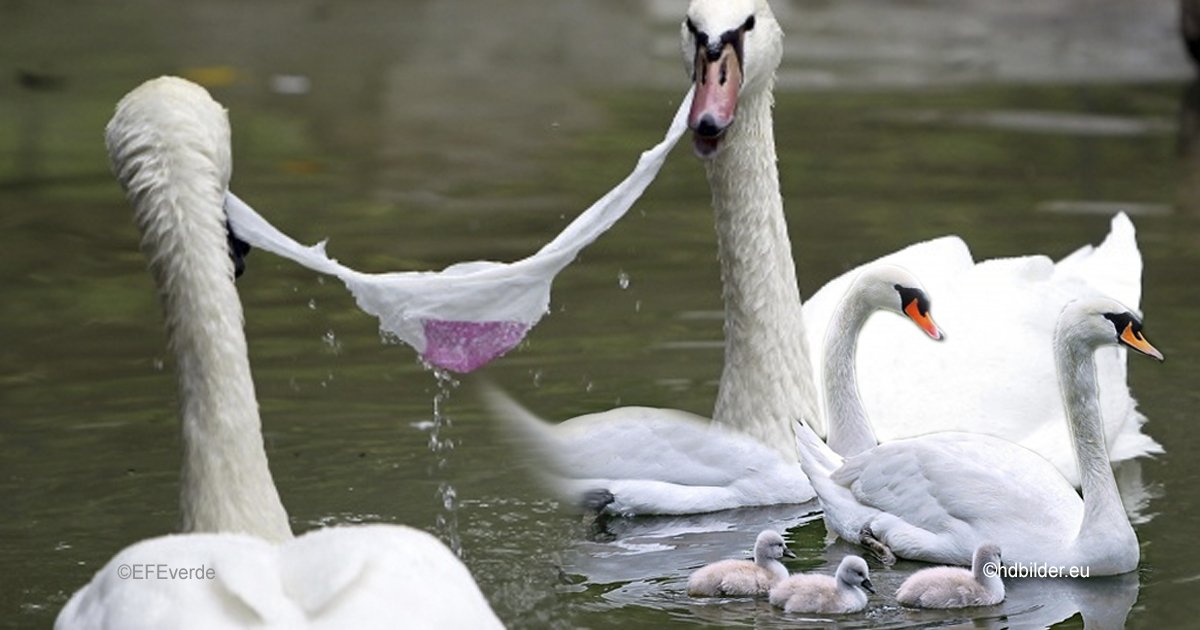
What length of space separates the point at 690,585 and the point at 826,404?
4.40 feet

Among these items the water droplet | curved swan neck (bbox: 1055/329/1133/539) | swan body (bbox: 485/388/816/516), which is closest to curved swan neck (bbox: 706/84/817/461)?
swan body (bbox: 485/388/816/516)

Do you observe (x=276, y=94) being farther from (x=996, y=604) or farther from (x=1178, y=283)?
(x=996, y=604)

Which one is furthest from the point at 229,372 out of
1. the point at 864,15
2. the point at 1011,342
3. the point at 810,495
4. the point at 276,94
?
the point at 864,15

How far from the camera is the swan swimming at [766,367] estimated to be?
7215 millimetres

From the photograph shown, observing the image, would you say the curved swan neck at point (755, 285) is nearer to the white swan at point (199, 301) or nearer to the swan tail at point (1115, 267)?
the swan tail at point (1115, 267)

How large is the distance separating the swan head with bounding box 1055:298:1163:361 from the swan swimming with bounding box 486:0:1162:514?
2.63ft

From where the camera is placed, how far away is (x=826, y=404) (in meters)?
7.54

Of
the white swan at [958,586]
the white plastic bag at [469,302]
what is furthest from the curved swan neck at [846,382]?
the white plastic bag at [469,302]

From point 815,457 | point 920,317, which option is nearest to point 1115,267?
point 920,317

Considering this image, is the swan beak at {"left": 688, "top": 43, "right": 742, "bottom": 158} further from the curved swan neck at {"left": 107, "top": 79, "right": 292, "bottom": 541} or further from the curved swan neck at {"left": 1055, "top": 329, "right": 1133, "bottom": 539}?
the curved swan neck at {"left": 107, "top": 79, "right": 292, "bottom": 541}

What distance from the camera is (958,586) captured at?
20.2 feet

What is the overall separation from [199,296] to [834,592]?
1783mm

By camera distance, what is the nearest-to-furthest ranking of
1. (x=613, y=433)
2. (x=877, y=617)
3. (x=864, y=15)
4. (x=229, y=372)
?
(x=229, y=372) → (x=877, y=617) → (x=613, y=433) → (x=864, y=15)

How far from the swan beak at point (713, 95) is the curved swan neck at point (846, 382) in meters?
0.67
